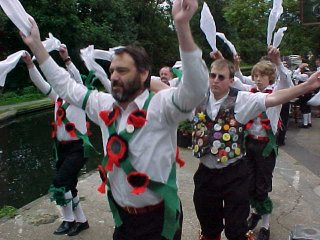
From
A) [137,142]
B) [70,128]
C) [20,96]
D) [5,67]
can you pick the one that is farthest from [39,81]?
[20,96]

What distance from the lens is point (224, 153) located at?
3852 mm

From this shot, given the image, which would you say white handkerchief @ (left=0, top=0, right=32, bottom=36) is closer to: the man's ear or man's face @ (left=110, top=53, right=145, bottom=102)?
man's face @ (left=110, top=53, right=145, bottom=102)

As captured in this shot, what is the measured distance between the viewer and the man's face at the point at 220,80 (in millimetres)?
3886

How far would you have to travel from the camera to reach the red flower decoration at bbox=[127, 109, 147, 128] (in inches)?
108

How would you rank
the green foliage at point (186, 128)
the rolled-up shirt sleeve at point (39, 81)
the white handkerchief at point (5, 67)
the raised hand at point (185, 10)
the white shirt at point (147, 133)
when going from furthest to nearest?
the green foliage at point (186, 128)
the rolled-up shirt sleeve at point (39, 81)
the white handkerchief at point (5, 67)
the white shirt at point (147, 133)
the raised hand at point (185, 10)

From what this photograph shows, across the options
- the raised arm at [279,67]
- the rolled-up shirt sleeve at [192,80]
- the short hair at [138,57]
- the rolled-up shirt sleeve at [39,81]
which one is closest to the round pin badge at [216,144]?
the raised arm at [279,67]

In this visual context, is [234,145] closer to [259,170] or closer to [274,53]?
[274,53]

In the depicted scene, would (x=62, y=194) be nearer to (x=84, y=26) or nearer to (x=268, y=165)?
(x=268, y=165)

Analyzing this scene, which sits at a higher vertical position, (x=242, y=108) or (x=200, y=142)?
(x=242, y=108)

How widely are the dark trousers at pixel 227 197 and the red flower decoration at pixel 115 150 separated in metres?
1.32

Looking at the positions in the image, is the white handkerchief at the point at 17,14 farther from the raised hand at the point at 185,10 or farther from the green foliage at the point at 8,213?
the green foliage at the point at 8,213

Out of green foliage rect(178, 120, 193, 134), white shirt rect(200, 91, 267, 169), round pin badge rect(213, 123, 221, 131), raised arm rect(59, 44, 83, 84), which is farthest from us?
green foliage rect(178, 120, 193, 134)

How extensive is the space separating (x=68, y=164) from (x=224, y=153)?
1.94m

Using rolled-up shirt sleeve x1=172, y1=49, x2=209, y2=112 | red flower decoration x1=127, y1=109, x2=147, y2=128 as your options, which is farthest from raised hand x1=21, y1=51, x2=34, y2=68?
rolled-up shirt sleeve x1=172, y1=49, x2=209, y2=112
